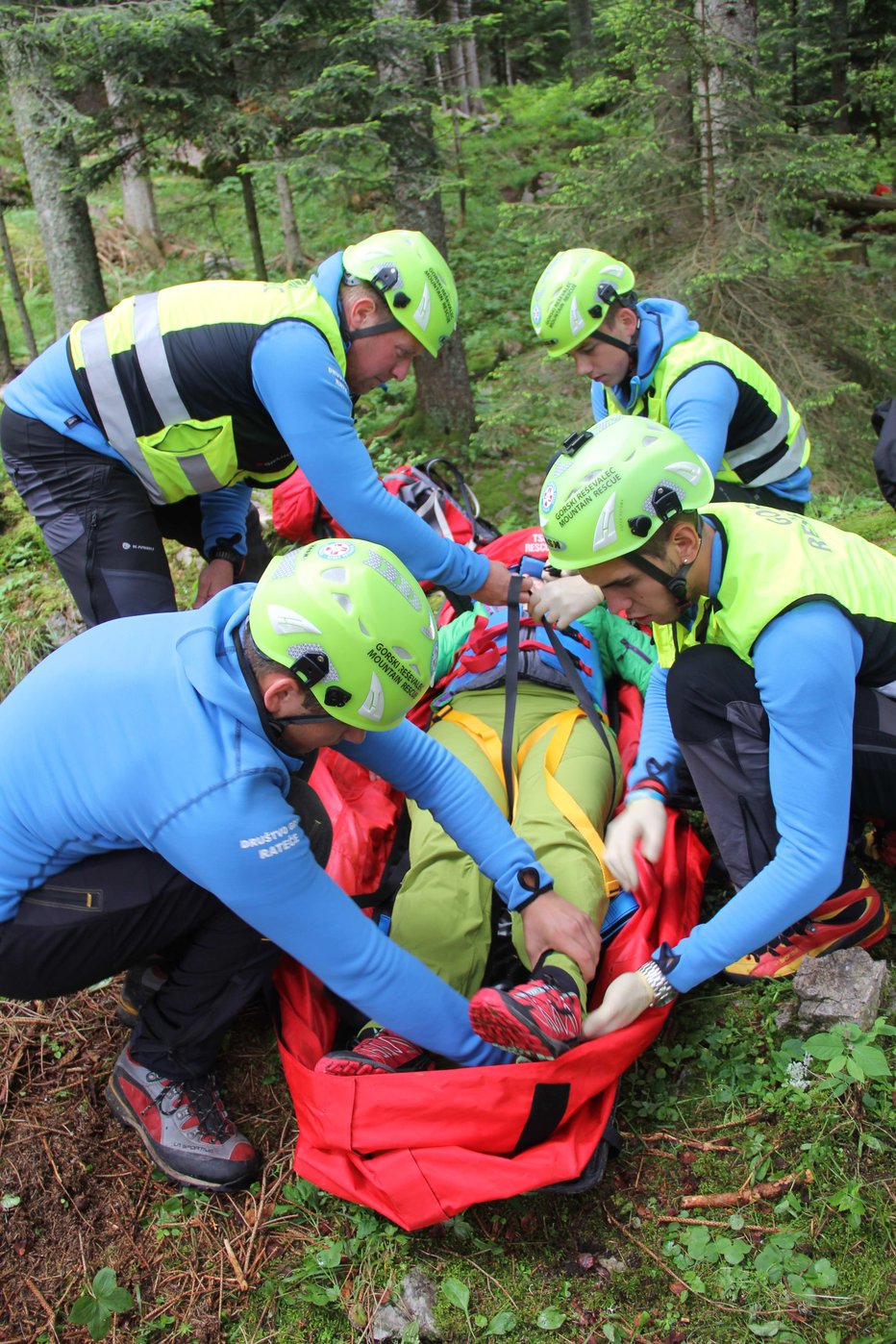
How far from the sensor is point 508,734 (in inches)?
129

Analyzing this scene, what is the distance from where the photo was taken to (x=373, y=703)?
2.08 m

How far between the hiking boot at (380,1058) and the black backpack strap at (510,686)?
0.90 m

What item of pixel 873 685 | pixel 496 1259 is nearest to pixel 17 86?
pixel 873 685

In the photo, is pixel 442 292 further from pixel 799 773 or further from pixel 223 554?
pixel 799 773

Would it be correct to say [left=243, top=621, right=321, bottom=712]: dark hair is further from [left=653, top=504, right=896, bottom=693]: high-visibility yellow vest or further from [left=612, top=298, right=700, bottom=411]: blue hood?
[left=612, top=298, right=700, bottom=411]: blue hood

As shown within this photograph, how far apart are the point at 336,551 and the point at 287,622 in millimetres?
209

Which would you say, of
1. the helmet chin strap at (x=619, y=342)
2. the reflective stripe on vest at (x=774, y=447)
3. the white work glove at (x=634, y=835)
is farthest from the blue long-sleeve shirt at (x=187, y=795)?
the reflective stripe on vest at (x=774, y=447)

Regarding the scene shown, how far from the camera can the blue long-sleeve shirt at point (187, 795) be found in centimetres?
202

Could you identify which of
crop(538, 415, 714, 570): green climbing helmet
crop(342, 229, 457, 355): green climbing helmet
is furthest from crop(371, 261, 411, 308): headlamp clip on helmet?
crop(538, 415, 714, 570): green climbing helmet

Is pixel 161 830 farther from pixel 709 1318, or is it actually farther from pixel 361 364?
pixel 361 364

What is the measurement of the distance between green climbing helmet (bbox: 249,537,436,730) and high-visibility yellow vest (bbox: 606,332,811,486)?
1.88 meters

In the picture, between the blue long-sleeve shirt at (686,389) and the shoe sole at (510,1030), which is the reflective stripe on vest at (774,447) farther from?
the shoe sole at (510,1030)

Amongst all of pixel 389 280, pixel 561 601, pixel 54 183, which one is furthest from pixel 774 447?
pixel 54 183

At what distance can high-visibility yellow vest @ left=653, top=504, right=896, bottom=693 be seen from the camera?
2209mm
